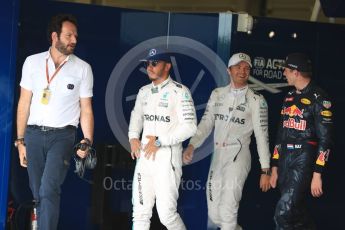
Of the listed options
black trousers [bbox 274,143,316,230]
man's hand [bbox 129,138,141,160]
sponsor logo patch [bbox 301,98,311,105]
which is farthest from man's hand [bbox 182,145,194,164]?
sponsor logo patch [bbox 301,98,311,105]

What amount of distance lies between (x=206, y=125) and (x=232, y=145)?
301mm

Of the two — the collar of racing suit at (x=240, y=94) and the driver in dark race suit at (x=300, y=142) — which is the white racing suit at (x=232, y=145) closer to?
the collar of racing suit at (x=240, y=94)

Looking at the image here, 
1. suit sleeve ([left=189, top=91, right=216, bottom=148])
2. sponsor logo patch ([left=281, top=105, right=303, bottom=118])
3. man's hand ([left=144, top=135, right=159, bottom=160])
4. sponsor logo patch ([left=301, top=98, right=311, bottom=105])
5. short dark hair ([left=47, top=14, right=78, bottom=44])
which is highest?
short dark hair ([left=47, top=14, right=78, bottom=44])

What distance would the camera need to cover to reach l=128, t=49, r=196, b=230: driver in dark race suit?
661 centimetres

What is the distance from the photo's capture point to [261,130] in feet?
22.8

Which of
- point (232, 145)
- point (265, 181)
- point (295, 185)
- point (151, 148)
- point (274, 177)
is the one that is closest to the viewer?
point (295, 185)

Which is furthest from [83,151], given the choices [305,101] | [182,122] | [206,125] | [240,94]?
[305,101]

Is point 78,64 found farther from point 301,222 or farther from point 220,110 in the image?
point 301,222

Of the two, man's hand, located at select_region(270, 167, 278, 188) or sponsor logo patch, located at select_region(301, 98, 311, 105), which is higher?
sponsor logo patch, located at select_region(301, 98, 311, 105)

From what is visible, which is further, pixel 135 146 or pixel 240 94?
pixel 240 94

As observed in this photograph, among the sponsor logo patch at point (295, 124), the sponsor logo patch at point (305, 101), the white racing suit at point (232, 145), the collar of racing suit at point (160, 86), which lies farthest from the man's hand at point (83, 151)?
the sponsor logo patch at point (305, 101)

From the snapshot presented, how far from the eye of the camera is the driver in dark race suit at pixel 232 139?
22.8 ft

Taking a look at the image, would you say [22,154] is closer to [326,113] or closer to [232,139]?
[232,139]

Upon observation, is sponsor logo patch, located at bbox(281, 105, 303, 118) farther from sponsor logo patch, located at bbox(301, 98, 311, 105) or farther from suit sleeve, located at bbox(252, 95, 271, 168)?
suit sleeve, located at bbox(252, 95, 271, 168)
